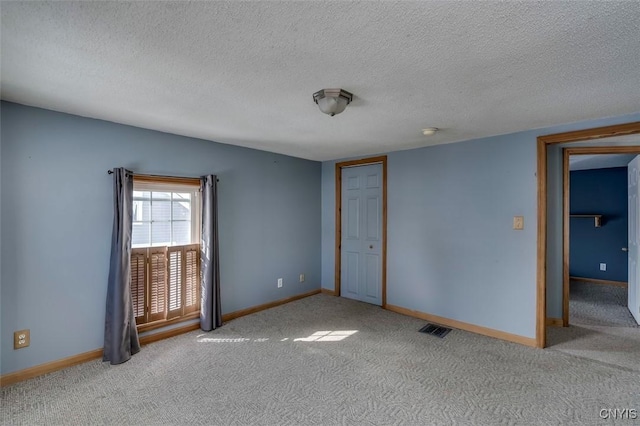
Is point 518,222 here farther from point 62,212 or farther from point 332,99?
point 62,212

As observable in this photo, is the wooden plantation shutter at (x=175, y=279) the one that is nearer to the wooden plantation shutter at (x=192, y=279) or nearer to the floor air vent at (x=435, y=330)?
the wooden plantation shutter at (x=192, y=279)

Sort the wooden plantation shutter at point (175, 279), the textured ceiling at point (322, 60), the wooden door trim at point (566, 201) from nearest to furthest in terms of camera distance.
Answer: the textured ceiling at point (322, 60), the wooden plantation shutter at point (175, 279), the wooden door trim at point (566, 201)

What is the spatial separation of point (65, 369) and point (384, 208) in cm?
373

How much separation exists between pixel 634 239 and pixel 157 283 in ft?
18.4

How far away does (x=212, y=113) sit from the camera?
8.44 feet

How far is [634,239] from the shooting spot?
12.3ft

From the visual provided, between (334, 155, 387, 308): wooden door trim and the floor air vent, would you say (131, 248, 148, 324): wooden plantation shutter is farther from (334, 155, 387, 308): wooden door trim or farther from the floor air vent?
the floor air vent

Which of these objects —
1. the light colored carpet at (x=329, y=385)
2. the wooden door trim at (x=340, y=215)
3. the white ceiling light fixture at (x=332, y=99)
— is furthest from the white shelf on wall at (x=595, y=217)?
the white ceiling light fixture at (x=332, y=99)

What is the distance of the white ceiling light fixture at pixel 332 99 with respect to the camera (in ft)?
6.74

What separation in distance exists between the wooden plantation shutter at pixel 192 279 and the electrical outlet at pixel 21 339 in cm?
126

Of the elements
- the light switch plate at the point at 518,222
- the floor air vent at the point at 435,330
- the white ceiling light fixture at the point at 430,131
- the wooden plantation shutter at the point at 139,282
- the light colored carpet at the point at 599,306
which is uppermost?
the white ceiling light fixture at the point at 430,131

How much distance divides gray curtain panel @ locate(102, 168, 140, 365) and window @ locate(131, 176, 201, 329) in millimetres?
205

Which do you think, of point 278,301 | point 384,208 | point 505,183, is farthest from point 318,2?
point 278,301

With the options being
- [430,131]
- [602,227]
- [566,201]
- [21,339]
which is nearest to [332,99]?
[430,131]
